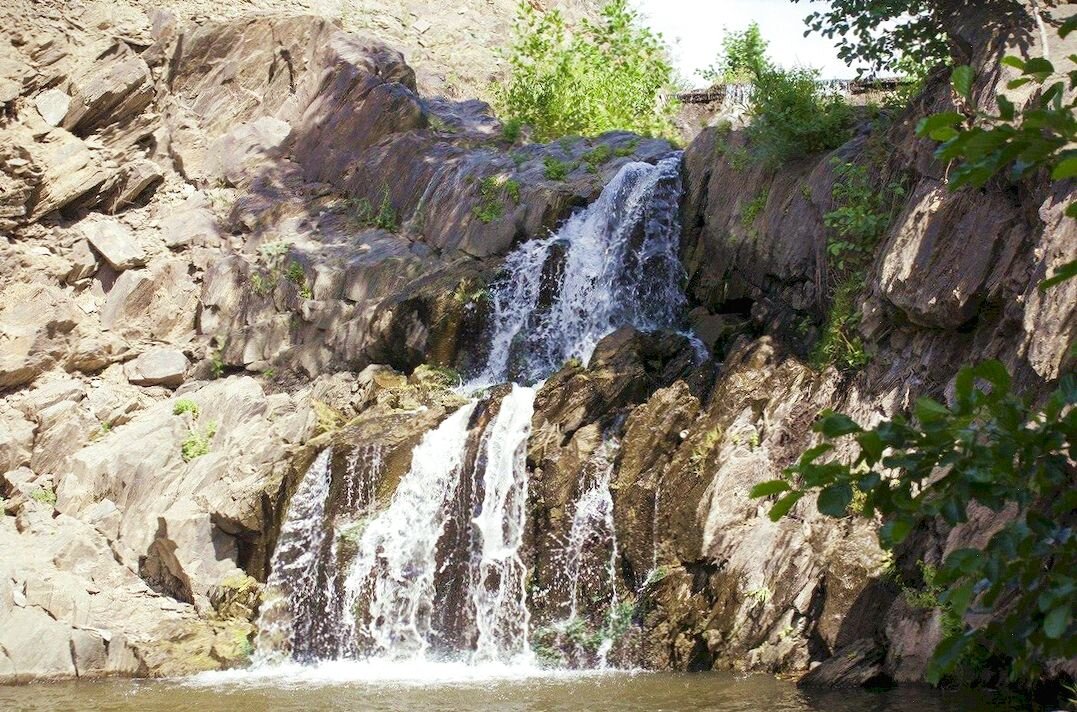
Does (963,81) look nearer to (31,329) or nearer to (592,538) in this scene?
(592,538)

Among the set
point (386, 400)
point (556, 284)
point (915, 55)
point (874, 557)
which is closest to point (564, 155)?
point (556, 284)

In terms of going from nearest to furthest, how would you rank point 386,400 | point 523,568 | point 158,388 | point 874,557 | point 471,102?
point 874,557, point 523,568, point 386,400, point 158,388, point 471,102

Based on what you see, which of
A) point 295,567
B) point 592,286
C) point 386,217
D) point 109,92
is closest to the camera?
point 295,567

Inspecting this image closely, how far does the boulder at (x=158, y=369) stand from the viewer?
21.0 m

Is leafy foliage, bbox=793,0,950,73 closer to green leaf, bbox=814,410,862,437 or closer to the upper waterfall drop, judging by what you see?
the upper waterfall drop

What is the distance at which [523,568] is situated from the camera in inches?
571

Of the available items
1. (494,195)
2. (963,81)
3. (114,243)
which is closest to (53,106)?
(114,243)

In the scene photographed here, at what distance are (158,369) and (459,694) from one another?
11.7 metres

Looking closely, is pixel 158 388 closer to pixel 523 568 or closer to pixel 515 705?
pixel 523 568

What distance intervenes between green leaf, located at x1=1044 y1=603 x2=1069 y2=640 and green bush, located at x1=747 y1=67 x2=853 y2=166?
14195 mm

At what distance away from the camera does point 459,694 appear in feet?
37.9

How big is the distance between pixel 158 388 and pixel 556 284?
761cm

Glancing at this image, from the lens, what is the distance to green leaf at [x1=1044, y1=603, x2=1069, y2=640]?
10.5 feet

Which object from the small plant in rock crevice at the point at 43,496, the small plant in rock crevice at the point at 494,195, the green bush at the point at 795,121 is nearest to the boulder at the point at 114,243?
the small plant in rock crevice at the point at 43,496
